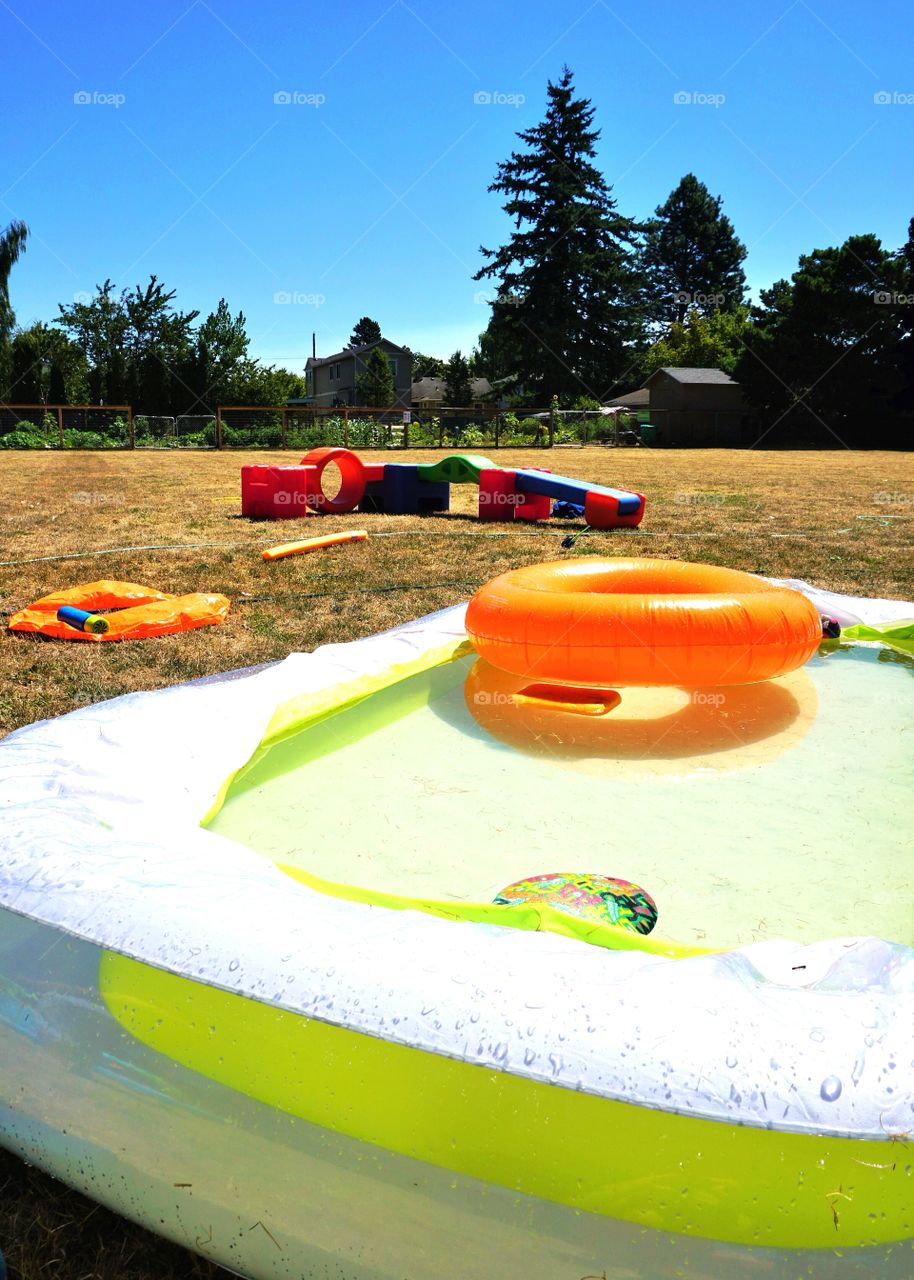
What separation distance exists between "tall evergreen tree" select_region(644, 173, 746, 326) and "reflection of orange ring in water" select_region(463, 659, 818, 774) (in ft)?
193

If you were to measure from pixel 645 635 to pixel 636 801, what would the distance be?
2.64 ft

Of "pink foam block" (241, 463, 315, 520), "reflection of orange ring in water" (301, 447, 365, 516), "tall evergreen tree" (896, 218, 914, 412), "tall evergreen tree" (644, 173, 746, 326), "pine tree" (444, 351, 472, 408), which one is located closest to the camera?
"pink foam block" (241, 463, 315, 520)

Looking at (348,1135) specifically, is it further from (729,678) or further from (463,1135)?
(729,678)

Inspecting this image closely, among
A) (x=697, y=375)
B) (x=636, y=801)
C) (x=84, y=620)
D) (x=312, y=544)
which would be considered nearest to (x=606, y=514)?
(x=312, y=544)

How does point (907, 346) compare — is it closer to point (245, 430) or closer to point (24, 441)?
point (245, 430)

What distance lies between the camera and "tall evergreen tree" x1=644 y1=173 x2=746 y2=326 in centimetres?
5862

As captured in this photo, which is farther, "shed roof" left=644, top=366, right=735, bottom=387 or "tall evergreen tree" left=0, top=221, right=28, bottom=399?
"shed roof" left=644, top=366, right=735, bottom=387

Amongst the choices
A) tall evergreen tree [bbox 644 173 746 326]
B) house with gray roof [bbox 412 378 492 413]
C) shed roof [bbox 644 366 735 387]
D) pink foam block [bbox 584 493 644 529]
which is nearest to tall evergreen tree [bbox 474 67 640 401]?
shed roof [bbox 644 366 735 387]

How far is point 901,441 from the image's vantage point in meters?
31.9

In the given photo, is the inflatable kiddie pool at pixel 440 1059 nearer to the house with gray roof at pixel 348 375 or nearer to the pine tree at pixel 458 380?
the pine tree at pixel 458 380

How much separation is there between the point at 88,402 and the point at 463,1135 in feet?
119

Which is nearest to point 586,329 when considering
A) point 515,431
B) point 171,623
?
point 515,431

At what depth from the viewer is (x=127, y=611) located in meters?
5.03

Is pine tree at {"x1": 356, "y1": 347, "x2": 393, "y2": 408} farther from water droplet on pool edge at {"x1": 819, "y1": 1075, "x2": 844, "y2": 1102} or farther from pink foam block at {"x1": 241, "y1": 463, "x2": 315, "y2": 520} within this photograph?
water droplet on pool edge at {"x1": 819, "y1": 1075, "x2": 844, "y2": 1102}
